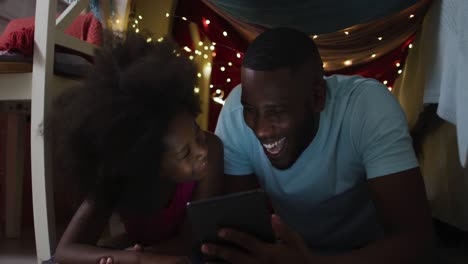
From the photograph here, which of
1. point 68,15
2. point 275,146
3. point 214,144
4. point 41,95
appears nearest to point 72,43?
point 68,15

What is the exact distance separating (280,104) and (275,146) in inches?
3.3

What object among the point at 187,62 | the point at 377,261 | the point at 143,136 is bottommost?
the point at 377,261

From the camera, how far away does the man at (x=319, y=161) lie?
65cm

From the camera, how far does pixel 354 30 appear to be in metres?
1.24

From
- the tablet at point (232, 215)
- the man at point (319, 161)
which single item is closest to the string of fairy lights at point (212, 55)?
the man at point (319, 161)

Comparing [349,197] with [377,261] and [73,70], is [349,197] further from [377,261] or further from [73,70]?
[73,70]

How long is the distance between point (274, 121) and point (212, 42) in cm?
80

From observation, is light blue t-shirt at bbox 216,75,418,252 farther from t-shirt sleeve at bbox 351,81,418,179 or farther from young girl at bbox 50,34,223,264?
young girl at bbox 50,34,223,264

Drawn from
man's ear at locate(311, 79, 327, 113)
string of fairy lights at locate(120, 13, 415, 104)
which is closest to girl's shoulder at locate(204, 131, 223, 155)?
man's ear at locate(311, 79, 327, 113)

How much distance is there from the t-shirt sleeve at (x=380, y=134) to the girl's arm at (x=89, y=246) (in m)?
0.36

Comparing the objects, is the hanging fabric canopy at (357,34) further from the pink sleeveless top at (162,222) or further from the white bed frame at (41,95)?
the pink sleeveless top at (162,222)

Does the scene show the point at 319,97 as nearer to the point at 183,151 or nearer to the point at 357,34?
the point at 183,151

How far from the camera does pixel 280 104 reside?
684 millimetres

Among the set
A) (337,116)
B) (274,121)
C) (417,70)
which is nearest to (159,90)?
(274,121)
